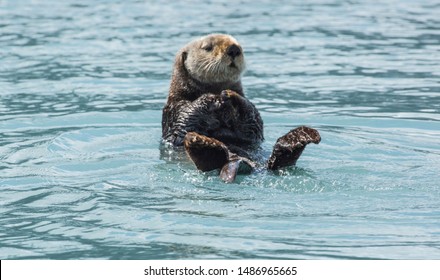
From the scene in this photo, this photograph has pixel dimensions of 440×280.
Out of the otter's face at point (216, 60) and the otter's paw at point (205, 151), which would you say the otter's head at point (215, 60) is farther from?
the otter's paw at point (205, 151)

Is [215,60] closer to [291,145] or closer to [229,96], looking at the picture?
[229,96]

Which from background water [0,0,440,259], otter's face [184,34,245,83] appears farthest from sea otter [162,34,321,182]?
background water [0,0,440,259]

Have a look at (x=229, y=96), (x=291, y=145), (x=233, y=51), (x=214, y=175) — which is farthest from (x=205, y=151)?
(x=233, y=51)

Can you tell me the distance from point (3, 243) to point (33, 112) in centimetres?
362

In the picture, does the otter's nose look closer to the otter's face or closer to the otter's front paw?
the otter's face

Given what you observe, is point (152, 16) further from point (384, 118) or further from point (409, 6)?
point (384, 118)

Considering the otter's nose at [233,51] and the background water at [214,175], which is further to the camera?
the otter's nose at [233,51]

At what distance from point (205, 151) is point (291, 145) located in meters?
0.50

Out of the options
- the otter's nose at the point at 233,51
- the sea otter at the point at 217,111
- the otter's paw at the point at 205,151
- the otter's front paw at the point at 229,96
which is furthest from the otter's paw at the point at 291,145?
the otter's nose at the point at 233,51

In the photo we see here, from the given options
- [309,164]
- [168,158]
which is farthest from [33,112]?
[309,164]

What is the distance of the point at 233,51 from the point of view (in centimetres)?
646

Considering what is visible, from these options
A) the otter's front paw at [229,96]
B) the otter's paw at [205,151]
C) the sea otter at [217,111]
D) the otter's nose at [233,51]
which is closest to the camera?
the otter's paw at [205,151]

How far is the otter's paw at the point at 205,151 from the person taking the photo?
548cm

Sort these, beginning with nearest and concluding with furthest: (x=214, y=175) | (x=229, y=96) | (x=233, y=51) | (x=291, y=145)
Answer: (x=291, y=145) < (x=214, y=175) < (x=229, y=96) < (x=233, y=51)
